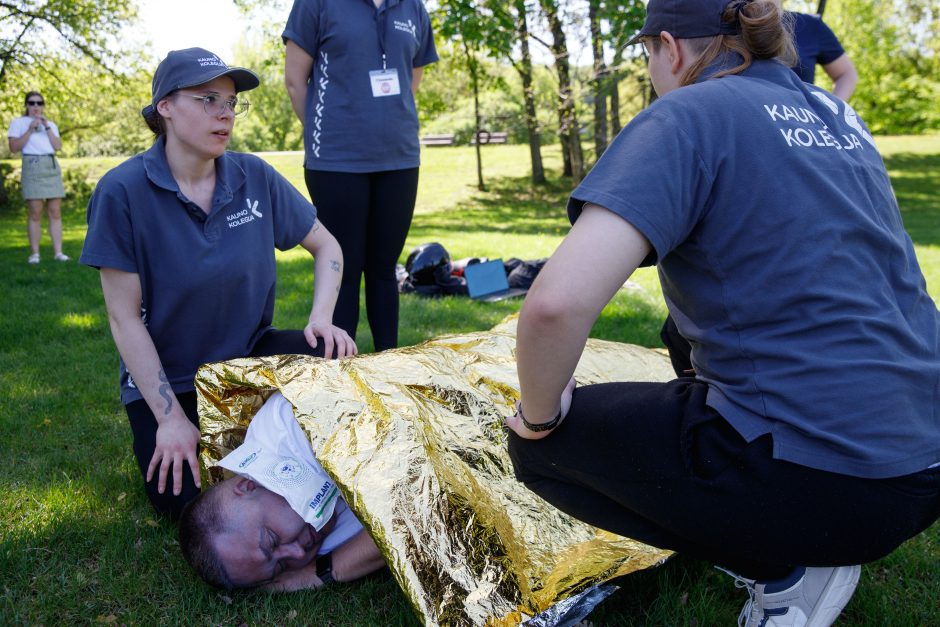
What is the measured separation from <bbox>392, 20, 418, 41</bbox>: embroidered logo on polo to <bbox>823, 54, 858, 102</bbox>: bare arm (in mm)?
2579

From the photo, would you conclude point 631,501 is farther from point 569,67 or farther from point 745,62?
point 569,67

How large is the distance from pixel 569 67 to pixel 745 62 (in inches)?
518

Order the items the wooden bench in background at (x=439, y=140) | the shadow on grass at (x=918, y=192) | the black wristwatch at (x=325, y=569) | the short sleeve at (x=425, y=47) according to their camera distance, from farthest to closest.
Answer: the wooden bench in background at (x=439, y=140), the shadow on grass at (x=918, y=192), the short sleeve at (x=425, y=47), the black wristwatch at (x=325, y=569)

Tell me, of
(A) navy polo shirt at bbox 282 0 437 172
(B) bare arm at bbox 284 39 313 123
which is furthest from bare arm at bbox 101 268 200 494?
(B) bare arm at bbox 284 39 313 123

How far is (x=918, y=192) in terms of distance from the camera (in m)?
17.4

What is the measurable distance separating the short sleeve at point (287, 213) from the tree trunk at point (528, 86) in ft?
37.7

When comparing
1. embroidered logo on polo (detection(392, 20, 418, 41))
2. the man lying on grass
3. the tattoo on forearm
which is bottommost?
the man lying on grass

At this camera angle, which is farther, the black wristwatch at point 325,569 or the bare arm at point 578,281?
the black wristwatch at point 325,569

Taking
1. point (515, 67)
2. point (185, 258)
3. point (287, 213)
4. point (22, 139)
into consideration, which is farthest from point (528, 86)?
point (185, 258)

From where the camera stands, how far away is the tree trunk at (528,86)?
535 inches

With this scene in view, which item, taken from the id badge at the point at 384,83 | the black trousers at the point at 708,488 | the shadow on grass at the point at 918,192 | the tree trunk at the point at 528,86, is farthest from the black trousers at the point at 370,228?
the tree trunk at the point at 528,86

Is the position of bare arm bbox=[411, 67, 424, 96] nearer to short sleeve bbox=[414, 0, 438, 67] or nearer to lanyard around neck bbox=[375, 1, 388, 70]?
short sleeve bbox=[414, 0, 438, 67]

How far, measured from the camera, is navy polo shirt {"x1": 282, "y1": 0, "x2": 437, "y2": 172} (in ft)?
11.8

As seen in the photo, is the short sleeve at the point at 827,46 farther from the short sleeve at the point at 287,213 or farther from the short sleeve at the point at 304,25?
the short sleeve at the point at 287,213
